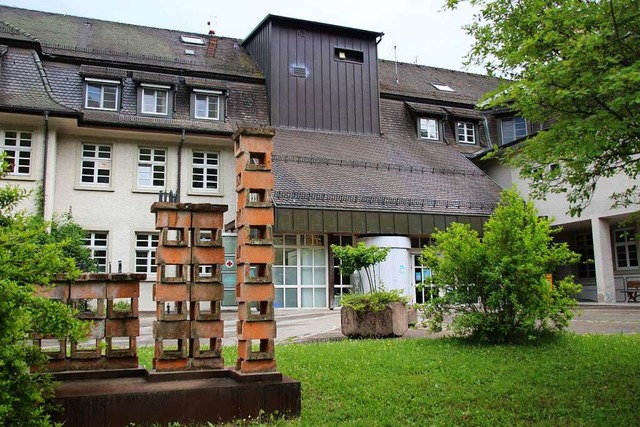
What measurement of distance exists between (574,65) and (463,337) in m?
5.83

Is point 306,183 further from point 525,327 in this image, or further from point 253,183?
point 253,183

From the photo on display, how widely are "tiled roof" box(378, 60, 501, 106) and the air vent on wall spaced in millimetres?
4162

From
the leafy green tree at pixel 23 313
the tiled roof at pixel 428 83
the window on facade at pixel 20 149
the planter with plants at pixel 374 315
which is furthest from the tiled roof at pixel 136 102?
the leafy green tree at pixel 23 313

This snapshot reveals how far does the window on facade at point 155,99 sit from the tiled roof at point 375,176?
14.6ft

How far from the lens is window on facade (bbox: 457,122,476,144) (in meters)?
31.2

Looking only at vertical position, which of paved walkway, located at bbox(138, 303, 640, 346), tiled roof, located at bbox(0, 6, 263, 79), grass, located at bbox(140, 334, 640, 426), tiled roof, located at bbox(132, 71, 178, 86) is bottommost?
grass, located at bbox(140, 334, 640, 426)

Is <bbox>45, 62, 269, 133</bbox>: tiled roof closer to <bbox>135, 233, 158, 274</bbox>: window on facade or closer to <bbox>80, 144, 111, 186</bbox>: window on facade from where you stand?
<bbox>80, 144, 111, 186</bbox>: window on facade

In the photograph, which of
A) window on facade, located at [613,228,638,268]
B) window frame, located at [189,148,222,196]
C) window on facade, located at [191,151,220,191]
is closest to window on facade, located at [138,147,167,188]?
window frame, located at [189,148,222,196]

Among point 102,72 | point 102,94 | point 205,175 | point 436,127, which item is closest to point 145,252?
point 205,175

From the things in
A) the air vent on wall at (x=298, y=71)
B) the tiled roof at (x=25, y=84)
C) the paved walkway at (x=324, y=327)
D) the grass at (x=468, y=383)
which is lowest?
the grass at (x=468, y=383)

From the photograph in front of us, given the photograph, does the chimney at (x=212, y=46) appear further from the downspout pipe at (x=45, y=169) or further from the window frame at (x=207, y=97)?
the downspout pipe at (x=45, y=169)

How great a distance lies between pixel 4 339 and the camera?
400cm

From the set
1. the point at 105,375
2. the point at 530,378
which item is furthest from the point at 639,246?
the point at 105,375

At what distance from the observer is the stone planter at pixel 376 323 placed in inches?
476
